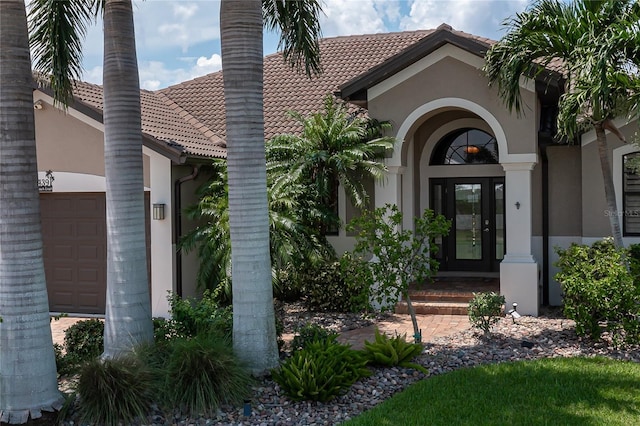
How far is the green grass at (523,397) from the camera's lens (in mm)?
6621

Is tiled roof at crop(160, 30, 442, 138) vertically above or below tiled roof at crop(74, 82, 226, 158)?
above

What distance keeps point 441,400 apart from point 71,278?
1025 cm

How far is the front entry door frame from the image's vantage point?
619 inches

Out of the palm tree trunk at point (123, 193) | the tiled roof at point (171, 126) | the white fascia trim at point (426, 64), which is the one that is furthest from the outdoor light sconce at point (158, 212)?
the white fascia trim at point (426, 64)

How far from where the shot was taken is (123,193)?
827cm

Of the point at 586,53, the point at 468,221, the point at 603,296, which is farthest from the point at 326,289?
the point at 586,53

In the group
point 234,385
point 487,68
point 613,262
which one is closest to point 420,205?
point 487,68

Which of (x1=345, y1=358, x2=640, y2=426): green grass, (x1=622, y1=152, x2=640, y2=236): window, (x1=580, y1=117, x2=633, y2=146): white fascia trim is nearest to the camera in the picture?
(x1=345, y1=358, x2=640, y2=426): green grass

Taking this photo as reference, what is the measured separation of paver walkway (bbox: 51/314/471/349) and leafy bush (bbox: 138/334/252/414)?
11.8 ft

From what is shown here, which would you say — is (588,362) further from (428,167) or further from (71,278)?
(71,278)

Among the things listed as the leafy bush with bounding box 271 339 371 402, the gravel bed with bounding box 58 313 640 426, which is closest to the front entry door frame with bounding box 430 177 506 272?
the gravel bed with bounding box 58 313 640 426

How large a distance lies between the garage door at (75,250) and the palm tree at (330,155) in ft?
13.9

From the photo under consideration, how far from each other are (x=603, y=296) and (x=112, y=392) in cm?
677

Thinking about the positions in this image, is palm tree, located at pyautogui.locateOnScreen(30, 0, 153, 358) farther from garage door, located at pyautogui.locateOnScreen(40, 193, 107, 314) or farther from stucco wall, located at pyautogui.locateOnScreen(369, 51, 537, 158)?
stucco wall, located at pyautogui.locateOnScreen(369, 51, 537, 158)
